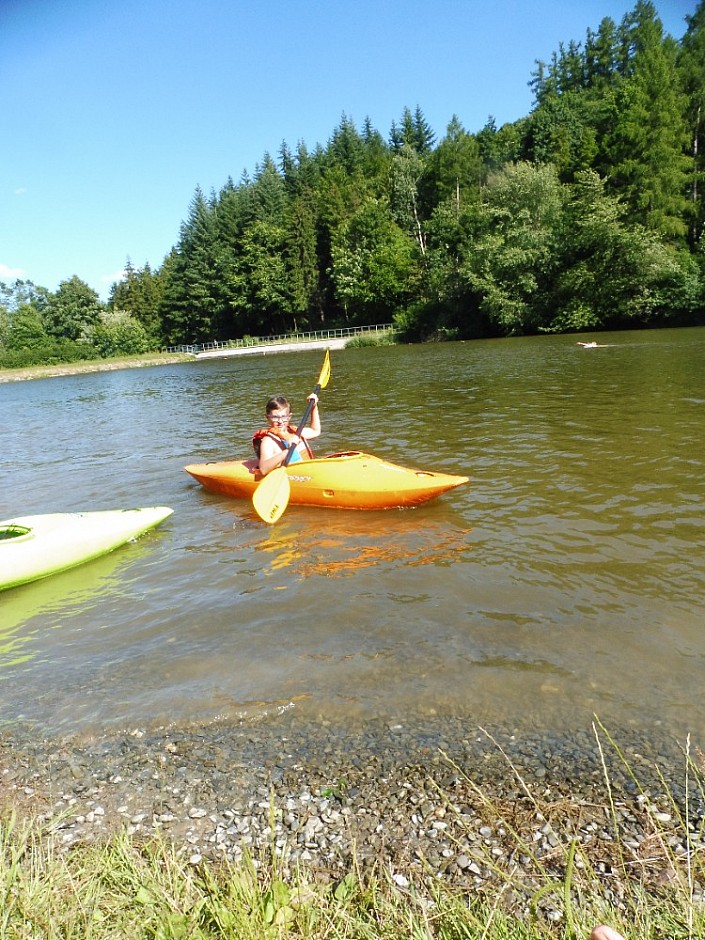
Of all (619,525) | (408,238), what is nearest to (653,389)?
(619,525)

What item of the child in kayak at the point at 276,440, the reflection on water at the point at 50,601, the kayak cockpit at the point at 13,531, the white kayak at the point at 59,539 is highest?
the child in kayak at the point at 276,440

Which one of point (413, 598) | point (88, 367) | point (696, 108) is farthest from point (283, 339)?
point (413, 598)

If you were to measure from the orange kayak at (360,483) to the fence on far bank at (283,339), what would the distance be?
40493 mm

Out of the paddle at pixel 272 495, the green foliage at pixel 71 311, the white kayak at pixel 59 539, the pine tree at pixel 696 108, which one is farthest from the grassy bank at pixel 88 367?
the paddle at pixel 272 495

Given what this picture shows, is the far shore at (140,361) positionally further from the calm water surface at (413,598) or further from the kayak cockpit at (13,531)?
the kayak cockpit at (13,531)

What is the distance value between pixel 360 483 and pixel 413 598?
6.81 ft

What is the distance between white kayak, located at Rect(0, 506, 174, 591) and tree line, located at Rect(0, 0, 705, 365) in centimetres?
3033

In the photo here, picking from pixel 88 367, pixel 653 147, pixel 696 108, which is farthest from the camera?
pixel 88 367

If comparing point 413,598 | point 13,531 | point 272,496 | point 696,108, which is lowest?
point 413,598

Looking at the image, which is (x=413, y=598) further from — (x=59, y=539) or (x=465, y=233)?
(x=465, y=233)

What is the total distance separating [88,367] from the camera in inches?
1929

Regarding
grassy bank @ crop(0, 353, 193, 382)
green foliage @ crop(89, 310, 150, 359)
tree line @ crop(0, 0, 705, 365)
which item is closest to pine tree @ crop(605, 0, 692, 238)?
tree line @ crop(0, 0, 705, 365)

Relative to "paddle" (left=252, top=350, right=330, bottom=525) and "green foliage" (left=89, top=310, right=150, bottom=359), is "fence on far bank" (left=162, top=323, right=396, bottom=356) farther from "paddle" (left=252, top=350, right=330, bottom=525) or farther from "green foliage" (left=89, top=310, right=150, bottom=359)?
"paddle" (left=252, top=350, right=330, bottom=525)

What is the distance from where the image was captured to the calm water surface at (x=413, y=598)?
328 cm
